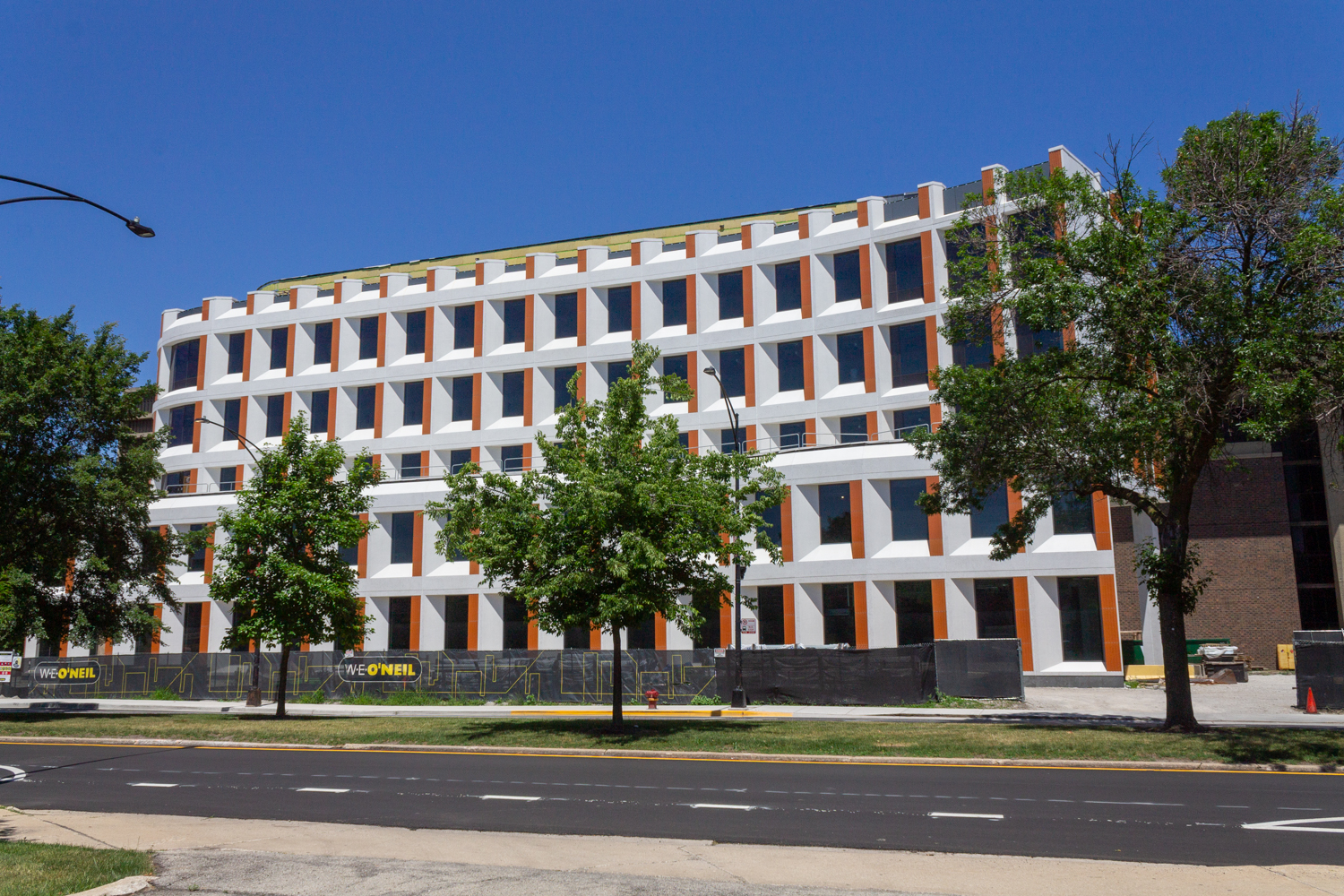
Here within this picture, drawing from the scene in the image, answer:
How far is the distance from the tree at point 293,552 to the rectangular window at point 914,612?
2050cm

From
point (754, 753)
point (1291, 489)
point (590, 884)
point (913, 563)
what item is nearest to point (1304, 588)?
point (1291, 489)

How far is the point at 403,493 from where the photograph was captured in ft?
152

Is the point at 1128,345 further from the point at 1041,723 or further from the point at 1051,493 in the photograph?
the point at 1041,723

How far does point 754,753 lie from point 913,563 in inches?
868

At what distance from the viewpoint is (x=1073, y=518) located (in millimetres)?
37125

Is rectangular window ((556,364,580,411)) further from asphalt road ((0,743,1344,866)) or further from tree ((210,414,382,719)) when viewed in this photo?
asphalt road ((0,743,1344,866))

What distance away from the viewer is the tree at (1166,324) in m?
17.6

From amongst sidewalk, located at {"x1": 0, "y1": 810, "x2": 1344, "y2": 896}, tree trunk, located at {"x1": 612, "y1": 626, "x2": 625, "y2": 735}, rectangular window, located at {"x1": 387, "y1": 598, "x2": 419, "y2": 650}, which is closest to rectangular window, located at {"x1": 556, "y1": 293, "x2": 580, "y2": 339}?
rectangular window, located at {"x1": 387, "y1": 598, "x2": 419, "y2": 650}

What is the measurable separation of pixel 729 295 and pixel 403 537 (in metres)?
18.6

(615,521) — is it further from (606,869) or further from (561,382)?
(561,382)

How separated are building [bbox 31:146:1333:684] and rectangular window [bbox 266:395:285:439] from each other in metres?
0.18

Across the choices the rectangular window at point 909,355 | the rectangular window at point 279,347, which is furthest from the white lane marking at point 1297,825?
the rectangular window at point 279,347

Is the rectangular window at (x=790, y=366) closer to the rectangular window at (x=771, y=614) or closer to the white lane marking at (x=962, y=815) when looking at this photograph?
the rectangular window at (x=771, y=614)

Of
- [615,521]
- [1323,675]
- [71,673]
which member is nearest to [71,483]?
[71,673]
